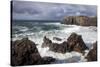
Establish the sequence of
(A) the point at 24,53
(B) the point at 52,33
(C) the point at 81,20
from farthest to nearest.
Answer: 1. (C) the point at 81,20
2. (B) the point at 52,33
3. (A) the point at 24,53

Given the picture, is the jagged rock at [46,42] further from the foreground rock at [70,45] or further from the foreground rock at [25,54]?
the foreground rock at [25,54]

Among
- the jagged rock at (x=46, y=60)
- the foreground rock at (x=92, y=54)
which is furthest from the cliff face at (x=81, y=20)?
the jagged rock at (x=46, y=60)

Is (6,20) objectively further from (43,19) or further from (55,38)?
(55,38)

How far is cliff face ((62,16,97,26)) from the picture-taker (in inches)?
91.2

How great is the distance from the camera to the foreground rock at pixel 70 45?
2236 mm

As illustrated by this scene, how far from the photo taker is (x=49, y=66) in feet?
7.31

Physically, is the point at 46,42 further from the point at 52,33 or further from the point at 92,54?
the point at 92,54

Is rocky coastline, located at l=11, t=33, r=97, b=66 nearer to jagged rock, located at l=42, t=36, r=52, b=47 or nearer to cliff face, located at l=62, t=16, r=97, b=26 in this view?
jagged rock, located at l=42, t=36, r=52, b=47

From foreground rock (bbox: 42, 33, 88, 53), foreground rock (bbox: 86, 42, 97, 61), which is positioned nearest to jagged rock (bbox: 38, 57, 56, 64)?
foreground rock (bbox: 42, 33, 88, 53)

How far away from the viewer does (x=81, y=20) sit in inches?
93.9

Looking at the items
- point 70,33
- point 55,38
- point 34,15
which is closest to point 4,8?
point 34,15

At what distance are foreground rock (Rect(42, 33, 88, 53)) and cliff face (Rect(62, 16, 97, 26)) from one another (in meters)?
0.17

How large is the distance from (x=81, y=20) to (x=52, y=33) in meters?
0.46

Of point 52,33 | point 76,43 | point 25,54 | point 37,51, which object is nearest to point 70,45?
point 76,43
